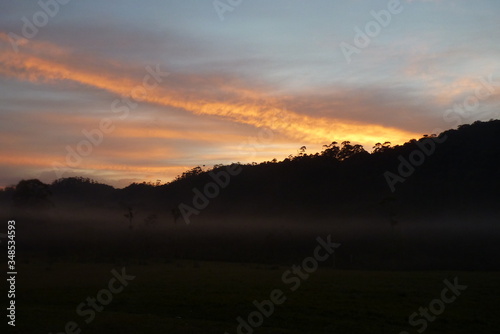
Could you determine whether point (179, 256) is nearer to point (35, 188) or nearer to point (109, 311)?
point (35, 188)

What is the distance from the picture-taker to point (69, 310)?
17734 millimetres

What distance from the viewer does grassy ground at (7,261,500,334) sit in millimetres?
15940

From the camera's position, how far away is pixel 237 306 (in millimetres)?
19750

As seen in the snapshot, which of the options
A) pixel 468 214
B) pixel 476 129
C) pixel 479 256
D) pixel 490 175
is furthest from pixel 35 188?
pixel 476 129

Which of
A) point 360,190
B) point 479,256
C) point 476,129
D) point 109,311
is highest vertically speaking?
point 476,129

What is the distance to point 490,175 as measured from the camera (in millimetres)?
70125

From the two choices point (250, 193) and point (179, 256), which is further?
point (250, 193)

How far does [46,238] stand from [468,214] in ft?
177

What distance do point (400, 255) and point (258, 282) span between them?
32767mm

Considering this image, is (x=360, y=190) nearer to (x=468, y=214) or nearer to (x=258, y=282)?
(x=468, y=214)

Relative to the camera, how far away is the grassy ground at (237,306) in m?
15.9

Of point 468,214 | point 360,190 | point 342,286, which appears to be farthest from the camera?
point 360,190

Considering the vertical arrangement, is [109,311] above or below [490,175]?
below

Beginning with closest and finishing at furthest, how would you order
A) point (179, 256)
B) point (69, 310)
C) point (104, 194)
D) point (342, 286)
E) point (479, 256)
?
point (69, 310) → point (342, 286) → point (479, 256) → point (179, 256) → point (104, 194)
